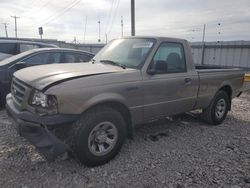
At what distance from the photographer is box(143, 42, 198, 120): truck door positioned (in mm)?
3938

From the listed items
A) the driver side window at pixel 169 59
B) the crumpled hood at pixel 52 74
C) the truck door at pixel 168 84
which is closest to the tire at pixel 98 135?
the crumpled hood at pixel 52 74

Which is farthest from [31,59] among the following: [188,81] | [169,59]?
[188,81]

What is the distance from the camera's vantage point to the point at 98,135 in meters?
3.39

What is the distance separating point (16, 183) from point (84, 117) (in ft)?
3.78

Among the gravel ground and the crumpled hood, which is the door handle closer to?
the gravel ground

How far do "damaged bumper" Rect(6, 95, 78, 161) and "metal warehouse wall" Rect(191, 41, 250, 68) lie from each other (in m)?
12.8

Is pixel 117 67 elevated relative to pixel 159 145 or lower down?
elevated

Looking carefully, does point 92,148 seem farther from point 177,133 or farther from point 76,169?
point 177,133

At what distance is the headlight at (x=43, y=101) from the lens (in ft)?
9.70

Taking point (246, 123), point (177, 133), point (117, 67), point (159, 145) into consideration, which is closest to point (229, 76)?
point (246, 123)

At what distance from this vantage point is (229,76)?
562 centimetres

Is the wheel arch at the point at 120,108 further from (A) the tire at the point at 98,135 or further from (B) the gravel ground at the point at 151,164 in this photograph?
(B) the gravel ground at the point at 151,164

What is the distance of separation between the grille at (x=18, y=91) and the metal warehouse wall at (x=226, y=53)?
503 inches

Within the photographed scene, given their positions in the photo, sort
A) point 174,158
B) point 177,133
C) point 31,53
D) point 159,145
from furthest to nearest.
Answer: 1. point 31,53
2. point 177,133
3. point 159,145
4. point 174,158
